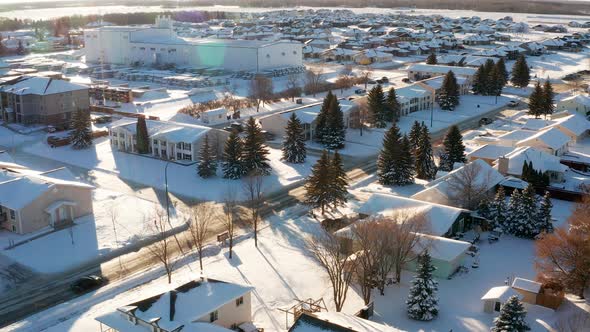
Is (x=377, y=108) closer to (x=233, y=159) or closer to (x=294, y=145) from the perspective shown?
(x=294, y=145)

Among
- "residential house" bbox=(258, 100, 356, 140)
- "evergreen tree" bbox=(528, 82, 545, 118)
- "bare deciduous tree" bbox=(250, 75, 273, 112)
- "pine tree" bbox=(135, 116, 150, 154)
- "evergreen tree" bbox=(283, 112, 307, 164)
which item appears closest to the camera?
"evergreen tree" bbox=(283, 112, 307, 164)

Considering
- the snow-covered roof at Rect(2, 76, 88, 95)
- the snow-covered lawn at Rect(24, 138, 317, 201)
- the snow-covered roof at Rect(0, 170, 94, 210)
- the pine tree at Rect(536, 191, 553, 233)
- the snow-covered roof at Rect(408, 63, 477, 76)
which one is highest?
the snow-covered roof at Rect(2, 76, 88, 95)

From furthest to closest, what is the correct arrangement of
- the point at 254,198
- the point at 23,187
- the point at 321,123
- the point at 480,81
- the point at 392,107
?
the point at 480,81
the point at 392,107
the point at 321,123
the point at 254,198
the point at 23,187

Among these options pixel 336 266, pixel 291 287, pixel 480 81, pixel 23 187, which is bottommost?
pixel 291 287

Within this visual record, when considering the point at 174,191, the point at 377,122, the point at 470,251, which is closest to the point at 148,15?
the point at 377,122

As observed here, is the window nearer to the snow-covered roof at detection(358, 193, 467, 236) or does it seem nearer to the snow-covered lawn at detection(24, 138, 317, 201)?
the snow-covered roof at detection(358, 193, 467, 236)

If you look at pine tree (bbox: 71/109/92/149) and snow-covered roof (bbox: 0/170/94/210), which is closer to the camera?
snow-covered roof (bbox: 0/170/94/210)

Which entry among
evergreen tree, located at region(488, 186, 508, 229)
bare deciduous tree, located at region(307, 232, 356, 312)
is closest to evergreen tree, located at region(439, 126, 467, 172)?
evergreen tree, located at region(488, 186, 508, 229)

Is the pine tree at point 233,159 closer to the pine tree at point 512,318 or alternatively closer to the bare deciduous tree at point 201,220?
the bare deciduous tree at point 201,220

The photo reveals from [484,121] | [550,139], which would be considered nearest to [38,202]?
[550,139]
